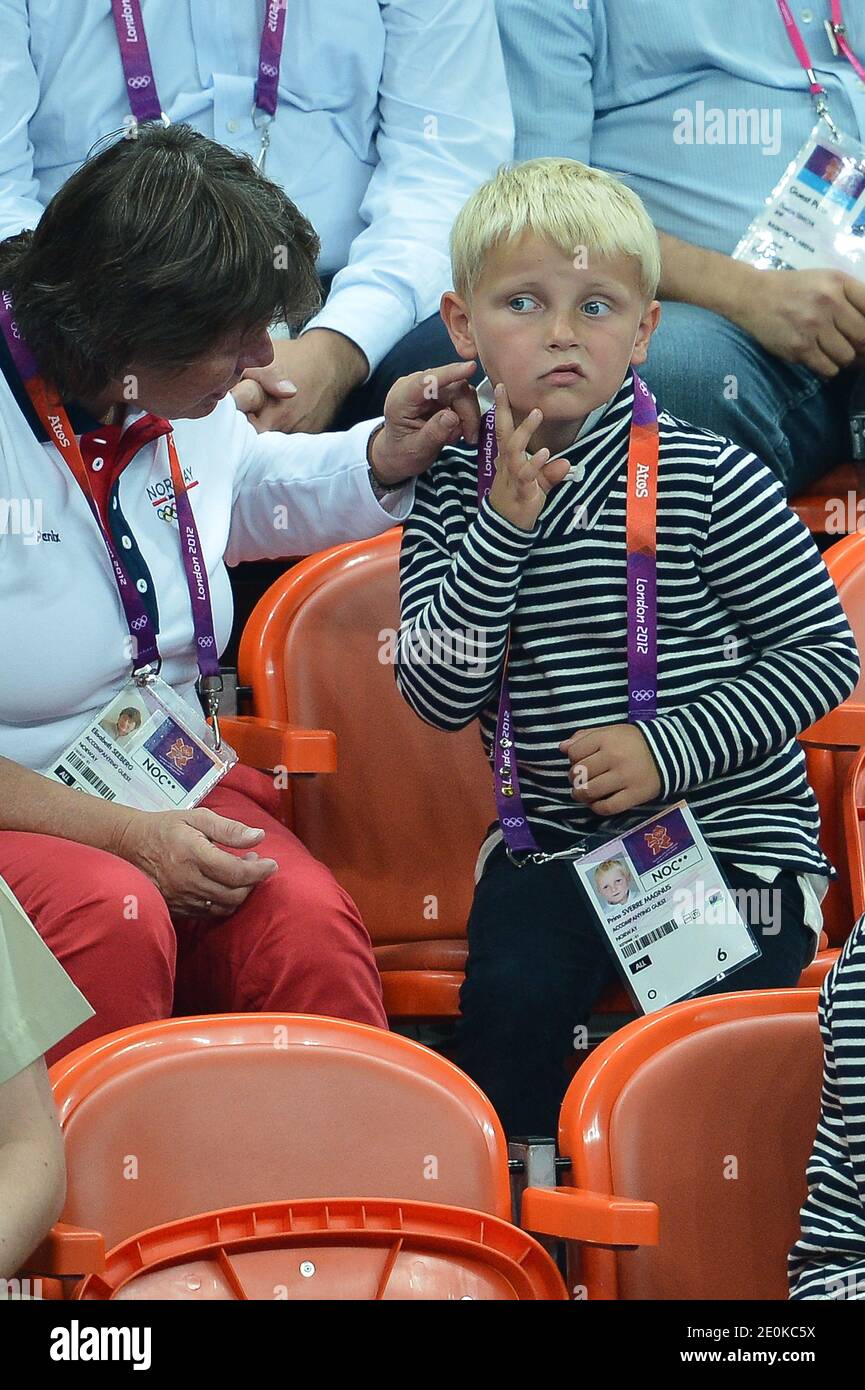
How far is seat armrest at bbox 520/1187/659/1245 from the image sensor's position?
46.6 inches

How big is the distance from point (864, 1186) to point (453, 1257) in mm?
286

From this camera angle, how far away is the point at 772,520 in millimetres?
1651

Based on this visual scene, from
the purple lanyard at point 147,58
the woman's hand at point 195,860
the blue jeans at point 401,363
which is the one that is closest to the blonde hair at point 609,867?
the woman's hand at point 195,860

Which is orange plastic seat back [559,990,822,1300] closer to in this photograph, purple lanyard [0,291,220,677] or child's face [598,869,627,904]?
child's face [598,869,627,904]

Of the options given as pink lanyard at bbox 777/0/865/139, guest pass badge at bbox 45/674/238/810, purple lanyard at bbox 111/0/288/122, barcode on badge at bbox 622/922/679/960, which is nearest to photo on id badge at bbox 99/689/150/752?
guest pass badge at bbox 45/674/238/810

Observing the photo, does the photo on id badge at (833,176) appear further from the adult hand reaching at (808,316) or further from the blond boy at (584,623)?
A: the blond boy at (584,623)

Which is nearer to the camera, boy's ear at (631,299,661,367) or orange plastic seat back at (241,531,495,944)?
boy's ear at (631,299,661,367)

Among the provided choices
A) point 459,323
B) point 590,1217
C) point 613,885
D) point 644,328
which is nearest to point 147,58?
point 459,323

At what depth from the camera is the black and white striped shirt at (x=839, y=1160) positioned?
1.20 m

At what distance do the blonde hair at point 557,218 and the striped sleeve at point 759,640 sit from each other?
218mm

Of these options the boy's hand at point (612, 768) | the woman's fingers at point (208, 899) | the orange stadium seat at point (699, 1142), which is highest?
the boy's hand at point (612, 768)

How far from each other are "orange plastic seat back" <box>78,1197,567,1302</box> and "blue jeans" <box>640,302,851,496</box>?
48.1 inches
